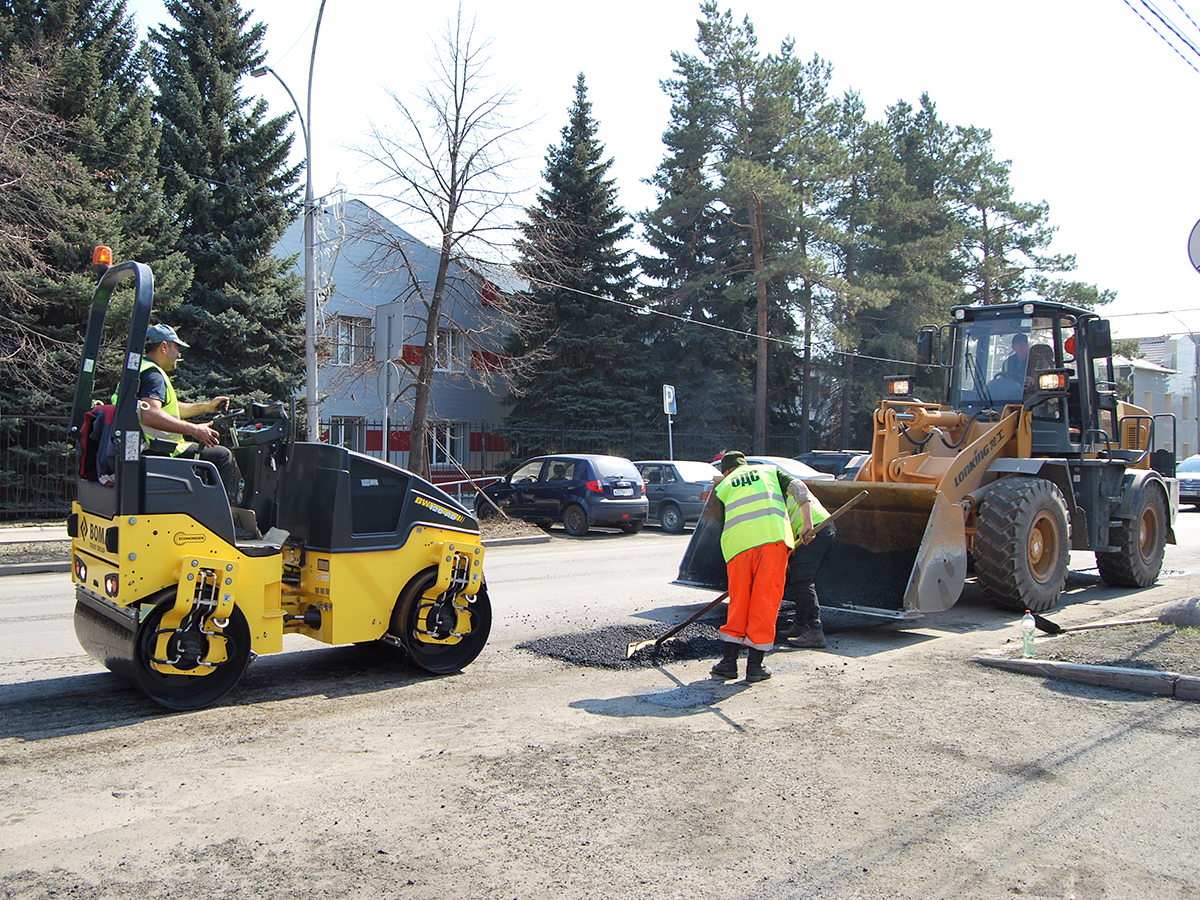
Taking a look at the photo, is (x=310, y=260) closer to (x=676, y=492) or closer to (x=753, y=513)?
(x=676, y=492)

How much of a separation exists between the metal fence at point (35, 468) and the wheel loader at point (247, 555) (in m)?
13.5

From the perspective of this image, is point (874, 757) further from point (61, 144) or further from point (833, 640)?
point (61, 144)

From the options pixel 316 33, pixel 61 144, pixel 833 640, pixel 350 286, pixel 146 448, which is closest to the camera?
pixel 146 448

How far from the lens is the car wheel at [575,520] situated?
17.8m

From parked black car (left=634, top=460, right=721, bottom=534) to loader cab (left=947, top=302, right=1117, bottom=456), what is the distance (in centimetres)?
818

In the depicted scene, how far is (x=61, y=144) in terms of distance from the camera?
60.5 ft

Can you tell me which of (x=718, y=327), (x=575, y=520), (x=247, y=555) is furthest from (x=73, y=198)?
(x=718, y=327)

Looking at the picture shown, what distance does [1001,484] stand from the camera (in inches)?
351

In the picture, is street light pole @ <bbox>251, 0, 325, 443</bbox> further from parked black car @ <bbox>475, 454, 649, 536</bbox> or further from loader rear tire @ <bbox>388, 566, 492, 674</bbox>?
loader rear tire @ <bbox>388, 566, 492, 674</bbox>

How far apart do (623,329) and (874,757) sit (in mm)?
26594

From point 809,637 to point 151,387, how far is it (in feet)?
16.7

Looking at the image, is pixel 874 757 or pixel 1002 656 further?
pixel 1002 656

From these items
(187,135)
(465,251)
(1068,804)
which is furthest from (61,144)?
(1068,804)

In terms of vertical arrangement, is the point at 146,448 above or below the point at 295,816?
above
